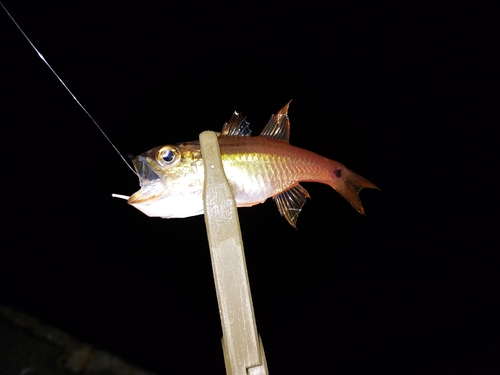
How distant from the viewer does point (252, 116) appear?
175 centimetres

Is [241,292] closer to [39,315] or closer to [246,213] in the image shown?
[246,213]

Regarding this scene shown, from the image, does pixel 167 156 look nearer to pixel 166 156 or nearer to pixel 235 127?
pixel 166 156

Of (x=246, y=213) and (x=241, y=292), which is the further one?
(x=246, y=213)

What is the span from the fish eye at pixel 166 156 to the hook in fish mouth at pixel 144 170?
0.04m

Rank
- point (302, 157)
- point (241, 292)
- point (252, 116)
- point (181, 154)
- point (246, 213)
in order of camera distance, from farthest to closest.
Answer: point (246, 213) → point (252, 116) → point (302, 157) → point (181, 154) → point (241, 292)

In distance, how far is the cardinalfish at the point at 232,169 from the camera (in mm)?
956

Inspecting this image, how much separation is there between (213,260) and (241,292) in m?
0.11

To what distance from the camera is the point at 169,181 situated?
3.13 feet

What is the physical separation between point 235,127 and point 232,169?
0.16 meters

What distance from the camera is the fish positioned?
957 mm

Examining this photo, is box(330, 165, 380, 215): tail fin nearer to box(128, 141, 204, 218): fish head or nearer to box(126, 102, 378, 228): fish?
box(126, 102, 378, 228): fish

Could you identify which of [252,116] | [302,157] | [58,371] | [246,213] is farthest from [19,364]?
[302,157]

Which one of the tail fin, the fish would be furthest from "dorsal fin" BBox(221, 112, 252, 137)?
the tail fin

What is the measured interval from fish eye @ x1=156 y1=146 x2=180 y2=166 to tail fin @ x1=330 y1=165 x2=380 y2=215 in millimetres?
584
